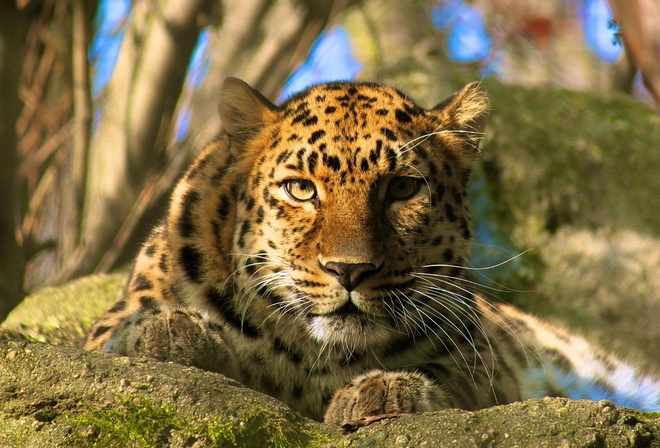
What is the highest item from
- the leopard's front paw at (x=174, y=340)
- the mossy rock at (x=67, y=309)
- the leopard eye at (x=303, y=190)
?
the leopard eye at (x=303, y=190)

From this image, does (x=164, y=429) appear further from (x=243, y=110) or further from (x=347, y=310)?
(x=243, y=110)

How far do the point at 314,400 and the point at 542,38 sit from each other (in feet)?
51.0

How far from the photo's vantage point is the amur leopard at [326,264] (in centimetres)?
445

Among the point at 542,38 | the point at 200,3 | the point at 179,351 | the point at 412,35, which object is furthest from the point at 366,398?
the point at 542,38

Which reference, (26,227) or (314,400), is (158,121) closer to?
(26,227)

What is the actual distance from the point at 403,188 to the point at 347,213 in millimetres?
488

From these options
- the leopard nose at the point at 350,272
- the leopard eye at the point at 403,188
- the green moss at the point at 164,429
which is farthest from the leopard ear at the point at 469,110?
the green moss at the point at 164,429

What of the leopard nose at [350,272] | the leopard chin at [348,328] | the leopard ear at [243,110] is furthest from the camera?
the leopard ear at [243,110]

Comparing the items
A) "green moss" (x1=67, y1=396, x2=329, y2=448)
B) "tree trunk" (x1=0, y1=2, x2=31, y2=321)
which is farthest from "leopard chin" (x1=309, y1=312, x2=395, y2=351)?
"tree trunk" (x1=0, y1=2, x2=31, y2=321)

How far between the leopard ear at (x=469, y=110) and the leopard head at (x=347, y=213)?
0.11 metres

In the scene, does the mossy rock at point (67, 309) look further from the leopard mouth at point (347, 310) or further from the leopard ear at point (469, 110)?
the leopard ear at point (469, 110)

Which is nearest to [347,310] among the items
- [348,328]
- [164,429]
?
[348,328]

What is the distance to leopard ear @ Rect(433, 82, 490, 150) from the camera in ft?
18.1

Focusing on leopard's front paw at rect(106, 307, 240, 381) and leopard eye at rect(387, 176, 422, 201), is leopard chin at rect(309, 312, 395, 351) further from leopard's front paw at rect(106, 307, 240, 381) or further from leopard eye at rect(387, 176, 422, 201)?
leopard eye at rect(387, 176, 422, 201)
